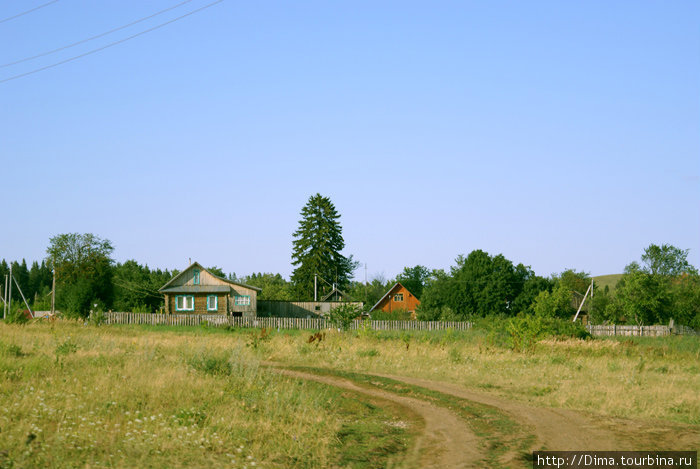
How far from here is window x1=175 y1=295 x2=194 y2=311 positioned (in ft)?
206

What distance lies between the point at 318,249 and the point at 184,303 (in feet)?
81.7

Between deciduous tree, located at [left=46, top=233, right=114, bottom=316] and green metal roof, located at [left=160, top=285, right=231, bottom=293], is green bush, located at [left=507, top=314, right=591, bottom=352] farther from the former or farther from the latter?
deciduous tree, located at [left=46, top=233, right=114, bottom=316]

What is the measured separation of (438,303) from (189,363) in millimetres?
48934

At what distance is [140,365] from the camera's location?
15.3 meters

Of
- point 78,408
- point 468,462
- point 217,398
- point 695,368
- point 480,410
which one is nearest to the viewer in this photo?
point 468,462

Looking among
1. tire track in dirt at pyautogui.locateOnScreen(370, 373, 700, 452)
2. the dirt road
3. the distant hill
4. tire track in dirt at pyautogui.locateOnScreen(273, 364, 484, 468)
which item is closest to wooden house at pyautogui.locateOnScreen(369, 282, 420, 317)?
tire track in dirt at pyautogui.locateOnScreen(273, 364, 484, 468)

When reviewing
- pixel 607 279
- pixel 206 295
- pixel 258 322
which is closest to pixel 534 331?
pixel 258 322

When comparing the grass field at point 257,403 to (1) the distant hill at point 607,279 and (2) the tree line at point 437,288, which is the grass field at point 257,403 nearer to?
(2) the tree line at point 437,288

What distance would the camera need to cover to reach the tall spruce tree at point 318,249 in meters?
82.9

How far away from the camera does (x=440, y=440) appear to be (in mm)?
10422

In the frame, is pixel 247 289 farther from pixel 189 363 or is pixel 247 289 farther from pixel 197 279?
pixel 189 363

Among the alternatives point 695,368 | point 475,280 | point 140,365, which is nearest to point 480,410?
point 140,365

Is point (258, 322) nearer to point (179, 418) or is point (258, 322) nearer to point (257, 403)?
point (257, 403)

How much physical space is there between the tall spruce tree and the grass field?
60.1 m
